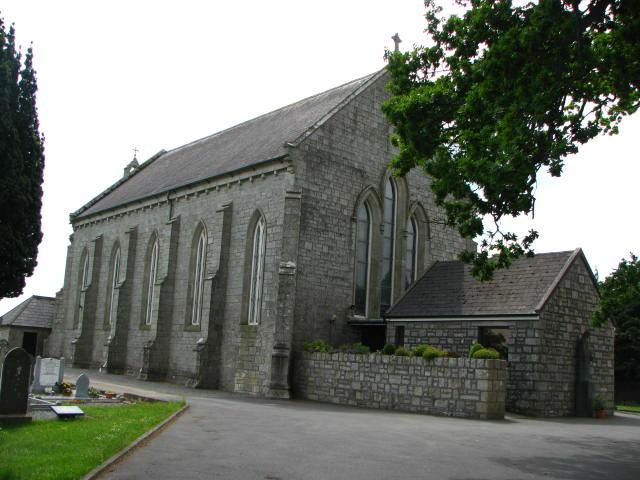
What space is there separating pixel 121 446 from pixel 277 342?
44.8ft

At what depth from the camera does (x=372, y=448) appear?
12812 mm

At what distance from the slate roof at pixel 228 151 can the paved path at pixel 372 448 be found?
41.4ft

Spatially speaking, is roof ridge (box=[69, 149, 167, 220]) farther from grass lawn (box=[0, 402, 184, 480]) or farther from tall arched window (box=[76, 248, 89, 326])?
grass lawn (box=[0, 402, 184, 480])

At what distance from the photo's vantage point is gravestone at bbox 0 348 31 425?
14.4 m

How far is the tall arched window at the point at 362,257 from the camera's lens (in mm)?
28672

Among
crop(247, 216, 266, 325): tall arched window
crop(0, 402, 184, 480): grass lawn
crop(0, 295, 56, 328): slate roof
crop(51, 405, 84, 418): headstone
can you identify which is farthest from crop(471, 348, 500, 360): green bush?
crop(0, 295, 56, 328): slate roof

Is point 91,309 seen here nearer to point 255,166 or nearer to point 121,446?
point 255,166

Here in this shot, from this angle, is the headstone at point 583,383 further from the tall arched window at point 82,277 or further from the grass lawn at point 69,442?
the tall arched window at point 82,277

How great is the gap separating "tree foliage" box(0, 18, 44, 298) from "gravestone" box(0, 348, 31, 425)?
8113mm

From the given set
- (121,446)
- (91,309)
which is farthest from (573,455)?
(91,309)

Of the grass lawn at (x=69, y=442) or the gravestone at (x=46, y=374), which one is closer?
the grass lawn at (x=69, y=442)

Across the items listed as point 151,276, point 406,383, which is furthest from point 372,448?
point 151,276

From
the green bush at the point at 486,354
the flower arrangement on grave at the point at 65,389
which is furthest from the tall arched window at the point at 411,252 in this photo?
the flower arrangement on grave at the point at 65,389

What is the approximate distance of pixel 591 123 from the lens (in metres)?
14.0
